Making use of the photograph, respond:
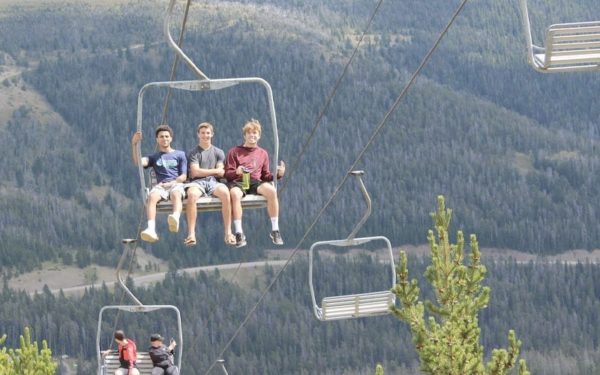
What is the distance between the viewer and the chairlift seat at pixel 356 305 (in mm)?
31062

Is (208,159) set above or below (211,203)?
above

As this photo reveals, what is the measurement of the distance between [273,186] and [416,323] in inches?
147

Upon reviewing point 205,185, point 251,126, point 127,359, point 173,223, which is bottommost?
point 127,359

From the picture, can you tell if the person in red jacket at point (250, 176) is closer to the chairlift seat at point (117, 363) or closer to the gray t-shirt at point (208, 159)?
the gray t-shirt at point (208, 159)

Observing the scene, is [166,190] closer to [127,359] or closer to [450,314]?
[127,359]

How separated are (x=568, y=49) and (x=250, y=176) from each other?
31.9 feet

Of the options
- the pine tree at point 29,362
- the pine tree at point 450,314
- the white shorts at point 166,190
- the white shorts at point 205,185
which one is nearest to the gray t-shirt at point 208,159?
the white shorts at point 205,185

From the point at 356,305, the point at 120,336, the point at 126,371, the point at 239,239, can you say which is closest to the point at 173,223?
the point at 239,239

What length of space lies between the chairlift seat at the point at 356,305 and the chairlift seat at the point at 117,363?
3.00 meters

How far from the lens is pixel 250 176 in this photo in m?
27.2

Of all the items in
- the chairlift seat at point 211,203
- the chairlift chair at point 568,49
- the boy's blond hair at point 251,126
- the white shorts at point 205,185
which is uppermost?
the chairlift chair at point 568,49

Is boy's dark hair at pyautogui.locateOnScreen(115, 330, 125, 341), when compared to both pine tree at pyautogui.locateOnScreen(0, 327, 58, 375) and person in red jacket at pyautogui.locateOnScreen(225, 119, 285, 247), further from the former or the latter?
pine tree at pyautogui.locateOnScreen(0, 327, 58, 375)

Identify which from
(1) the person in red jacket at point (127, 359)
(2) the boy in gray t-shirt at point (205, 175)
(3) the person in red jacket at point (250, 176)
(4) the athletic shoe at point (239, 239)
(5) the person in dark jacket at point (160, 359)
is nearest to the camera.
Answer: (4) the athletic shoe at point (239, 239)

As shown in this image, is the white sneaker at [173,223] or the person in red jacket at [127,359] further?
the person in red jacket at [127,359]
